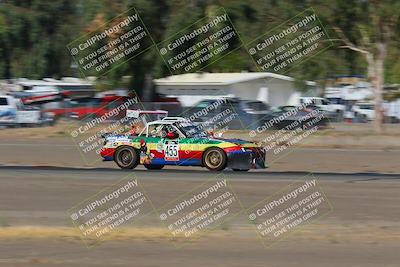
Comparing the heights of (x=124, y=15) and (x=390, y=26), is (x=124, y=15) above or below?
above

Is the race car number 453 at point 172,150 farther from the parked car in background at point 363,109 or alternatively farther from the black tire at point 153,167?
the parked car in background at point 363,109

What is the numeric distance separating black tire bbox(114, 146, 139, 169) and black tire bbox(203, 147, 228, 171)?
163cm

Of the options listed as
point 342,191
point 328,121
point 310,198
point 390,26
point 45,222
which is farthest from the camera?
point 328,121

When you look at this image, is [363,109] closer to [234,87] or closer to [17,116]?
[234,87]

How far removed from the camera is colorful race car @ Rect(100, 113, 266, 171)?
18984 millimetres

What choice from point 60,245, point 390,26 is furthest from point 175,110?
point 60,245

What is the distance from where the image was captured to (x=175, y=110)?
3466 centimetres

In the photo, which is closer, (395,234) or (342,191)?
(395,234)

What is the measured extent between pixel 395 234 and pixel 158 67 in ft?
95.8

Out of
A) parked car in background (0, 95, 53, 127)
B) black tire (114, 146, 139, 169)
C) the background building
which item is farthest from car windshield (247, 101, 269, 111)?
the background building

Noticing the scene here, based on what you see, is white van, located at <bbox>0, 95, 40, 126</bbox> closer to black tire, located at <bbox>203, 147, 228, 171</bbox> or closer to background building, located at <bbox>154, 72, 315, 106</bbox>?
background building, located at <bbox>154, 72, 315, 106</bbox>

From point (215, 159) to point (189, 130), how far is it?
104cm

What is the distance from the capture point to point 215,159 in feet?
62.5

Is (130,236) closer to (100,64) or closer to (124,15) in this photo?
(124,15)
